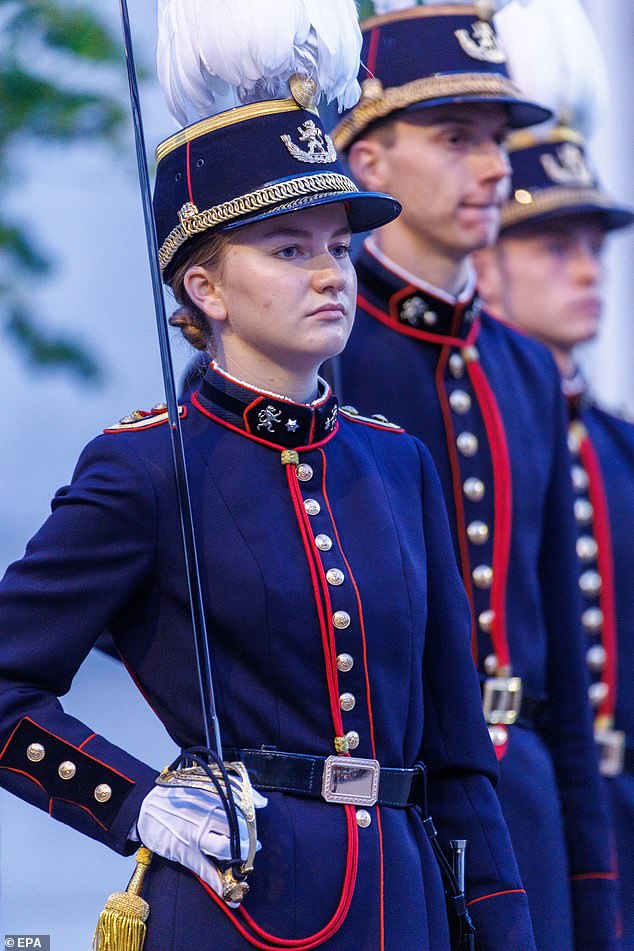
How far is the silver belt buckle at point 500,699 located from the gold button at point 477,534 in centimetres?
26

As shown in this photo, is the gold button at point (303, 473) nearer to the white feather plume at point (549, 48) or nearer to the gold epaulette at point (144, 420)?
the gold epaulette at point (144, 420)

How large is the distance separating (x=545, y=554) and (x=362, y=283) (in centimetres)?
65

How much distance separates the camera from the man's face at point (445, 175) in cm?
316

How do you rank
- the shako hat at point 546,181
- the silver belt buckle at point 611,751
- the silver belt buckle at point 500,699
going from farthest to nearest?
the shako hat at point 546,181 → the silver belt buckle at point 611,751 → the silver belt buckle at point 500,699

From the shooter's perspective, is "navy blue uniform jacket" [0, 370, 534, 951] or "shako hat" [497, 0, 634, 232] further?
"shako hat" [497, 0, 634, 232]

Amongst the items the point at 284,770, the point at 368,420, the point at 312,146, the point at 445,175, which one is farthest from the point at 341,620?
the point at 445,175

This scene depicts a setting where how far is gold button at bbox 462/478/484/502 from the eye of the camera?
3096 mm

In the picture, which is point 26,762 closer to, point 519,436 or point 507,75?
point 519,436

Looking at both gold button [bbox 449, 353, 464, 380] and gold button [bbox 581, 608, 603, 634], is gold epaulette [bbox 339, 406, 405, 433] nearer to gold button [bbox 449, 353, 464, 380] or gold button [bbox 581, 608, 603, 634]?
gold button [bbox 449, 353, 464, 380]

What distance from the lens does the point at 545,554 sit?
10.6ft

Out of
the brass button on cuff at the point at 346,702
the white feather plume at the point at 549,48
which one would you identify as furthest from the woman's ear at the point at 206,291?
the white feather plume at the point at 549,48

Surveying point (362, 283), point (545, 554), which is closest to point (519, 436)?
point (545, 554)

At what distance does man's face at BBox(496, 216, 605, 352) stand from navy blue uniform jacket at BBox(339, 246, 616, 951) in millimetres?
1096

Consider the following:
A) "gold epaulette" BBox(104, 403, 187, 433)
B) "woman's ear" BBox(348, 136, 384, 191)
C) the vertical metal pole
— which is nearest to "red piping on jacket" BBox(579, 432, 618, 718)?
"woman's ear" BBox(348, 136, 384, 191)
